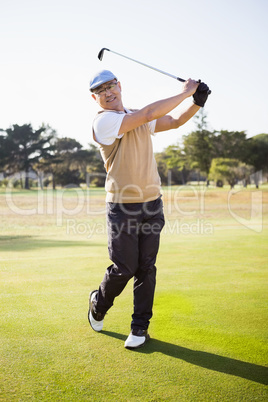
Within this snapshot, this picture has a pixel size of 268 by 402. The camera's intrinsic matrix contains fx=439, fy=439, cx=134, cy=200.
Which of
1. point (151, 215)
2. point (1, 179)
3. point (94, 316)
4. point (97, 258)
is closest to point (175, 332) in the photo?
point (94, 316)

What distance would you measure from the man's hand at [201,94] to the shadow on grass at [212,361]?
175cm

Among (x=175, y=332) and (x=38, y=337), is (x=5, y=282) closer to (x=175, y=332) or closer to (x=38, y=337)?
(x=38, y=337)

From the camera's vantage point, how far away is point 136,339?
2799mm

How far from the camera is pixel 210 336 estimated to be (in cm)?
296

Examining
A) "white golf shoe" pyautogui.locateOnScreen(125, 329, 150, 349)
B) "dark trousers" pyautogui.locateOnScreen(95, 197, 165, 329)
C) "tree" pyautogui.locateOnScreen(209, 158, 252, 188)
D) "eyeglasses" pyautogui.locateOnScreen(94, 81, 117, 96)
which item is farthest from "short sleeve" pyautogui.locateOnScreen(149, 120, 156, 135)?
"tree" pyautogui.locateOnScreen(209, 158, 252, 188)

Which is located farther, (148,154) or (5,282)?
(5,282)

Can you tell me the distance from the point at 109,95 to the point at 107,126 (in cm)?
32

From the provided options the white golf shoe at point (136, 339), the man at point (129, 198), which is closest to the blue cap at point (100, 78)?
the man at point (129, 198)

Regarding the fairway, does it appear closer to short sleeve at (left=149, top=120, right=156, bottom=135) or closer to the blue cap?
short sleeve at (left=149, top=120, right=156, bottom=135)

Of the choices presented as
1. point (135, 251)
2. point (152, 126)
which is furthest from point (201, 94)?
point (135, 251)

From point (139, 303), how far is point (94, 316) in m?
0.33

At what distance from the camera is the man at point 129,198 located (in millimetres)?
2973

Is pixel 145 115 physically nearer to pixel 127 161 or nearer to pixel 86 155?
pixel 127 161

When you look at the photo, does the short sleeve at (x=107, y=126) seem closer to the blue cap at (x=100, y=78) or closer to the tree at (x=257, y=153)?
the blue cap at (x=100, y=78)
